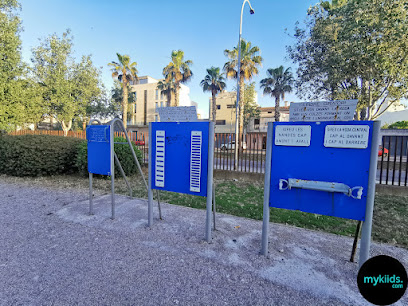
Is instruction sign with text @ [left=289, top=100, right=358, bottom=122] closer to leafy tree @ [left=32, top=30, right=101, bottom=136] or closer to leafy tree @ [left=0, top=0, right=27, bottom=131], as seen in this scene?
leafy tree @ [left=0, top=0, right=27, bottom=131]

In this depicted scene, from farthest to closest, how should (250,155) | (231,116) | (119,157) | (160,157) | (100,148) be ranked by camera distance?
1. (231,116)
2. (250,155)
3. (119,157)
4. (100,148)
5. (160,157)

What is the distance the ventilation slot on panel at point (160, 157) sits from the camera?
3285 millimetres

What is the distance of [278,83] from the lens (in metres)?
27.5

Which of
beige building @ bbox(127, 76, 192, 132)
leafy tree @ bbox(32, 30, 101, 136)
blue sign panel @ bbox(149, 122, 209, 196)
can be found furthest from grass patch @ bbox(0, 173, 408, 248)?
beige building @ bbox(127, 76, 192, 132)

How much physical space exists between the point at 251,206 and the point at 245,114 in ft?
103

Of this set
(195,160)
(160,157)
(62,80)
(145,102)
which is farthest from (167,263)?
(145,102)

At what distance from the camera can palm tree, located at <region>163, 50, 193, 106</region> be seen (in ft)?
92.2

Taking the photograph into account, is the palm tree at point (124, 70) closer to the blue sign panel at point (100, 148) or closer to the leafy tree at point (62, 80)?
the leafy tree at point (62, 80)

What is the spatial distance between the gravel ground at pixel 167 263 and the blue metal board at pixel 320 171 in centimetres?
68

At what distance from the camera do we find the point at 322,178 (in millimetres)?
2359

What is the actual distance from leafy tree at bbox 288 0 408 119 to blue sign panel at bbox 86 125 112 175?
35.2 feet

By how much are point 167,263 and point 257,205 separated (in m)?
2.84

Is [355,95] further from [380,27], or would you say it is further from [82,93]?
[82,93]

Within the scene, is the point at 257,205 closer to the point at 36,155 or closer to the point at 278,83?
the point at 36,155
